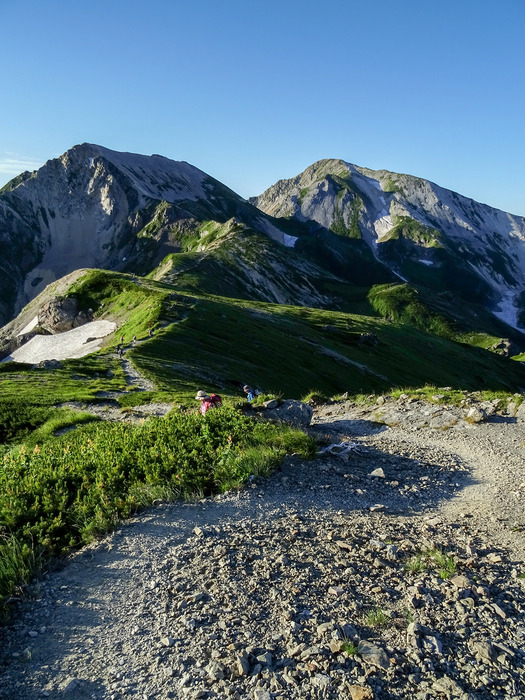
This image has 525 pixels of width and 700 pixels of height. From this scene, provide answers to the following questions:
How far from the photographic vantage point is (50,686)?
6.66m

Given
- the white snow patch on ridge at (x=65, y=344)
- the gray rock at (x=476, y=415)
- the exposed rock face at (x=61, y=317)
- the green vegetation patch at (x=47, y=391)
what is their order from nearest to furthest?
the gray rock at (x=476, y=415) → the green vegetation patch at (x=47, y=391) → the white snow patch on ridge at (x=65, y=344) → the exposed rock face at (x=61, y=317)

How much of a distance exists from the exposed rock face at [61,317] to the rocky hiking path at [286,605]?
288 ft

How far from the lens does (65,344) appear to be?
82.2 m

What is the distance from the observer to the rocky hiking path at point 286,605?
6.70m

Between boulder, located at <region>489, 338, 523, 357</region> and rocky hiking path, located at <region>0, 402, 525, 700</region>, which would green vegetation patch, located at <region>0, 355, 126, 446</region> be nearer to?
rocky hiking path, located at <region>0, 402, 525, 700</region>

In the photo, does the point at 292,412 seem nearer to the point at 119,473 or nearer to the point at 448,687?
the point at 119,473

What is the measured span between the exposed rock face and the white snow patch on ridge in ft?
8.46

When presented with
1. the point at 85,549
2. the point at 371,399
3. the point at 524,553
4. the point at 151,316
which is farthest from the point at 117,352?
the point at 524,553

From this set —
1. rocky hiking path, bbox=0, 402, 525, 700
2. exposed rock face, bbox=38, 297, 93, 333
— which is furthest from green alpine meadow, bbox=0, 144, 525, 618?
rocky hiking path, bbox=0, 402, 525, 700

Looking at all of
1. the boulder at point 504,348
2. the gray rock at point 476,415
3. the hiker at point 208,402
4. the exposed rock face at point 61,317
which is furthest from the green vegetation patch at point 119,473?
the boulder at point 504,348

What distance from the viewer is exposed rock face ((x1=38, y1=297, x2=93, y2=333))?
92.1m

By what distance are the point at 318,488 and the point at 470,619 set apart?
6012 mm

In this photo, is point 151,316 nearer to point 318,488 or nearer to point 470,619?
point 318,488

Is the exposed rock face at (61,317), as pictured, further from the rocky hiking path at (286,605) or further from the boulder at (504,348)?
the boulder at (504,348)
